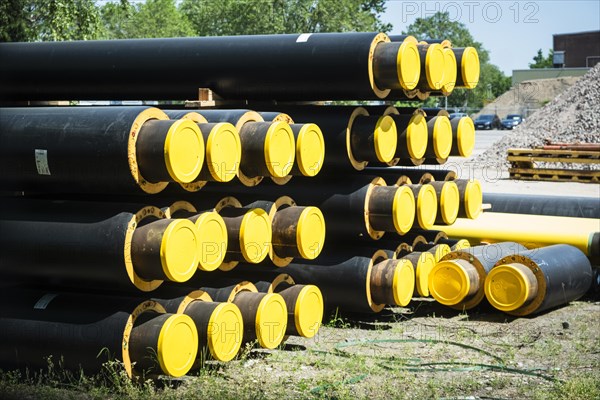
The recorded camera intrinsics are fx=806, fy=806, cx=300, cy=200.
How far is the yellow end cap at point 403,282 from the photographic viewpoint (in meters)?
7.71

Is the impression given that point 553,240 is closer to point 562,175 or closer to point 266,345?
point 266,345

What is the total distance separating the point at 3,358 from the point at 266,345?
1988 mm

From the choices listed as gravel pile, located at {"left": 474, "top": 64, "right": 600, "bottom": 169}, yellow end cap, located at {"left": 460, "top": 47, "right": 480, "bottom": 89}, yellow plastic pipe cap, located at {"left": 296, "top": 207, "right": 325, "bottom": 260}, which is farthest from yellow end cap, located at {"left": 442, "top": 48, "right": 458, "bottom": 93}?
gravel pile, located at {"left": 474, "top": 64, "right": 600, "bottom": 169}

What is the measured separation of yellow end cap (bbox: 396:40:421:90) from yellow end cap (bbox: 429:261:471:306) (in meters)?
1.87

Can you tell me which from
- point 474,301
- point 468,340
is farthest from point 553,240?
point 468,340

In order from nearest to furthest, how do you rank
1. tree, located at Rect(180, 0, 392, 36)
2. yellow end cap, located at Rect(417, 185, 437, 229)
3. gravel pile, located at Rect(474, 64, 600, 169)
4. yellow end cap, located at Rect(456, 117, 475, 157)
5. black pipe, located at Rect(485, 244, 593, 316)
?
black pipe, located at Rect(485, 244, 593, 316)
yellow end cap, located at Rect(417, 185, 437, 229)
yellow end cap, located at Rect(456, 117, 475, 157)
gravel pile, located at Rect(474, 64, 600, 169)
tree, located at Rect(180, 0, 392, 36)

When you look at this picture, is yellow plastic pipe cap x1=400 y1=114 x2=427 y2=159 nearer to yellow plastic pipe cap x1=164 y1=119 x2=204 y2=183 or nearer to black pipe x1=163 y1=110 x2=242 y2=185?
black pipe x1=163 y1=110 x2=242 y2=185

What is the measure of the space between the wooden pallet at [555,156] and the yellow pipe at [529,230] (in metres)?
12.0

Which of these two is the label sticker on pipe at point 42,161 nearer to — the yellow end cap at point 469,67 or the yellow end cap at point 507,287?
the yellow end cap at point 507,287

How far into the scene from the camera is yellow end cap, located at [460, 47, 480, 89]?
8602mm

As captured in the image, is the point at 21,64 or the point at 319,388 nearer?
the point at 319,388

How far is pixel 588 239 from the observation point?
9008mm

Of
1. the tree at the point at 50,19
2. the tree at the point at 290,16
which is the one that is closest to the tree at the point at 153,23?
the tree at the point at 290,16

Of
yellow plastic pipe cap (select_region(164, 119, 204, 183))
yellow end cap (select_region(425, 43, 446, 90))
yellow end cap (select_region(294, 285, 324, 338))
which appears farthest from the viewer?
yellow end cap (select_region(425, 43, 446, 90))
